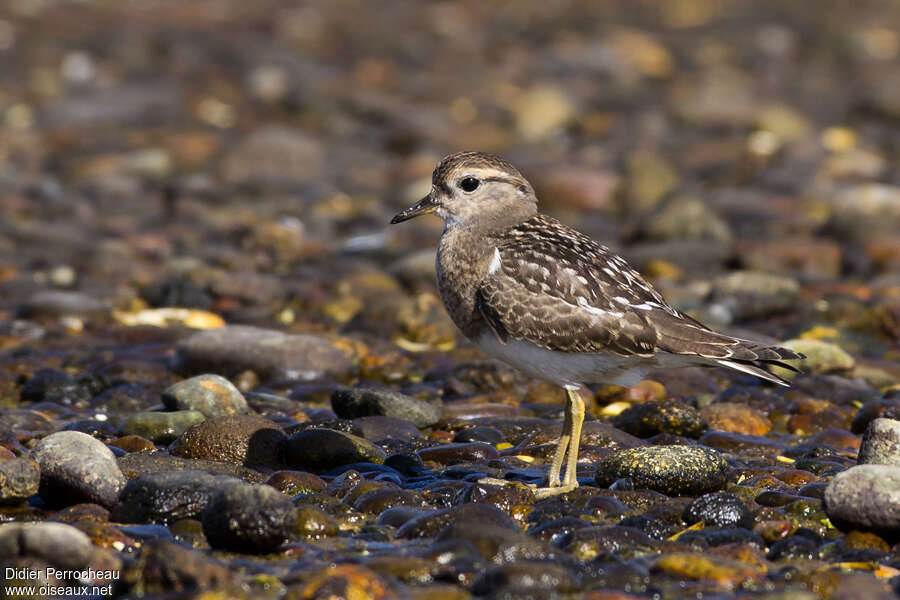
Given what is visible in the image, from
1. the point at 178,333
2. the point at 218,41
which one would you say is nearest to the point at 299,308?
the point at 178,333

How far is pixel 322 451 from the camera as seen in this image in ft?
24.9

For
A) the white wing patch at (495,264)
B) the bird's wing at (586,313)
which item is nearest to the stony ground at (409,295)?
the bird's wing at (586,313)

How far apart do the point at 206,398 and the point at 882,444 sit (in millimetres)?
4378

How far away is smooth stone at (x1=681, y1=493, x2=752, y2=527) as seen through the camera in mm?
6598

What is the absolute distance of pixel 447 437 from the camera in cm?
845

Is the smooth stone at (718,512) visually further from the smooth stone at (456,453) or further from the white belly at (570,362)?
the smooth stone at (456,453)

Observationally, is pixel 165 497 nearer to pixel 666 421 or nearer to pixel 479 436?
pixel 479 436

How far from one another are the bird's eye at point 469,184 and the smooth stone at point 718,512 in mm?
2686

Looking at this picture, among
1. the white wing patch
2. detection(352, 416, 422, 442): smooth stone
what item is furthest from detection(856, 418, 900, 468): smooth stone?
detection(352, 416, 422, 442): smooth stone

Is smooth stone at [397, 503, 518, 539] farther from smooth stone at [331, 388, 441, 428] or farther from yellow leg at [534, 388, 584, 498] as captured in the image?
smooth stone at [331, 388, 441, 428]

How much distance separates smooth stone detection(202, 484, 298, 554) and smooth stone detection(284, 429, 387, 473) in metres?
1.40

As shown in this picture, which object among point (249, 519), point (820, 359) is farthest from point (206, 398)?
point (820, 359)

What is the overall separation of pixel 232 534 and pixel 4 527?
3.51 ft

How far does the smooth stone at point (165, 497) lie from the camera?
648 cm
